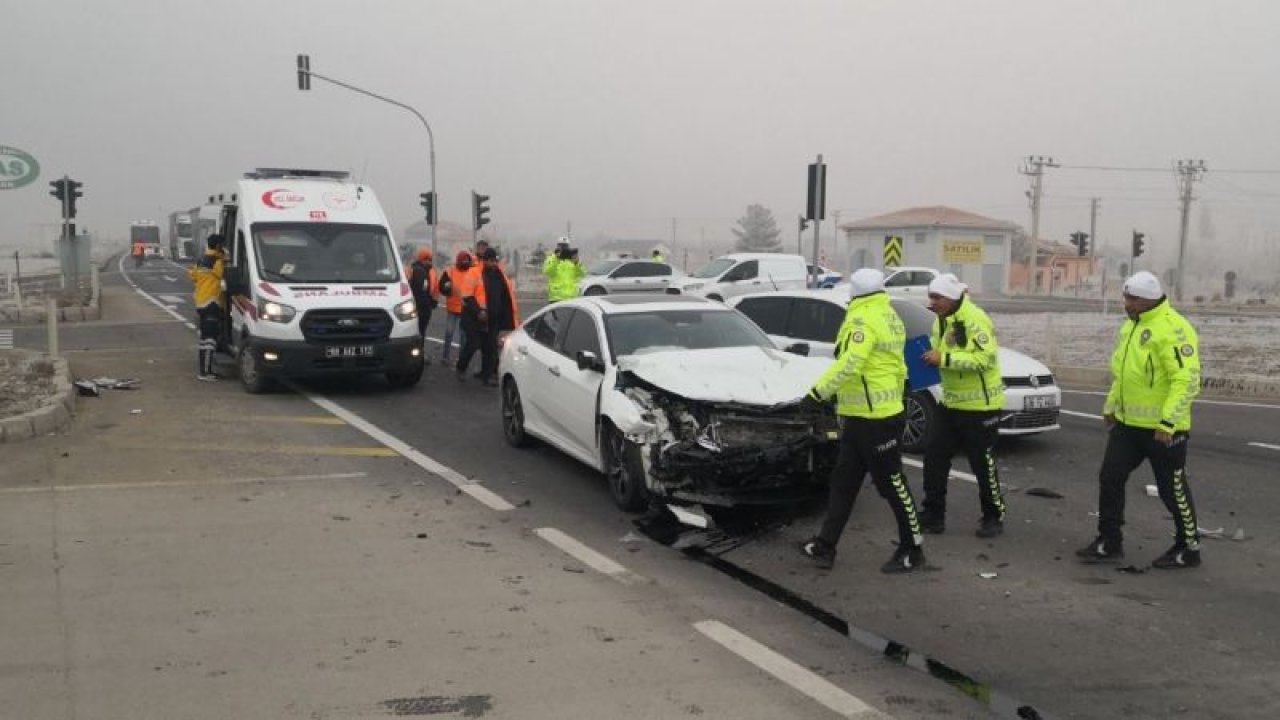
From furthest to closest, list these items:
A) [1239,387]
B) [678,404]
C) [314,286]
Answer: [1239,387], [314,286], [678,404]

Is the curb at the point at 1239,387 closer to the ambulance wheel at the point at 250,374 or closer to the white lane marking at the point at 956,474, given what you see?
the white lane marking at the point at 956,474

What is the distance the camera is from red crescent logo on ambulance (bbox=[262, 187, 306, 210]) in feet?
43.1

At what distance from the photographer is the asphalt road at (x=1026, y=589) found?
15.0ft

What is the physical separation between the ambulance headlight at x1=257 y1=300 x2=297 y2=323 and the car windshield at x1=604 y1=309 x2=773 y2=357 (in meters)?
5.23

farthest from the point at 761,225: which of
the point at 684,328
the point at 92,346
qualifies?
the point at 684,328

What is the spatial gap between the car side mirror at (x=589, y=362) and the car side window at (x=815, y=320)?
3.20m

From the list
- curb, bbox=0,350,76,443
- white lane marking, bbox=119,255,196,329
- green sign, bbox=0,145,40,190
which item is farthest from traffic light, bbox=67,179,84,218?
curb, bbox=0,350,76,443

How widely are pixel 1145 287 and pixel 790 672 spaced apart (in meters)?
3.29

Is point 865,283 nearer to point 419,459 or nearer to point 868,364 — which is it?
point 868,364

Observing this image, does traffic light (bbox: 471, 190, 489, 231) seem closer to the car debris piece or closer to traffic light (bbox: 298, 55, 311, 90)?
traffic light (bbox: 298, 55, 311, 90)

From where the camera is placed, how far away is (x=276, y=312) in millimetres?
12109

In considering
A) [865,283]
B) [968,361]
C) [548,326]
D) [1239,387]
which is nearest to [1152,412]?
[968,361]

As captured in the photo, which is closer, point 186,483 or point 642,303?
point 186,483

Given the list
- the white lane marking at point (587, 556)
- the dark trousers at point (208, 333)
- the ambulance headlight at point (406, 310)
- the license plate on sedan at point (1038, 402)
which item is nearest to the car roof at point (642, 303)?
the white lane marking at point (587, 556)
